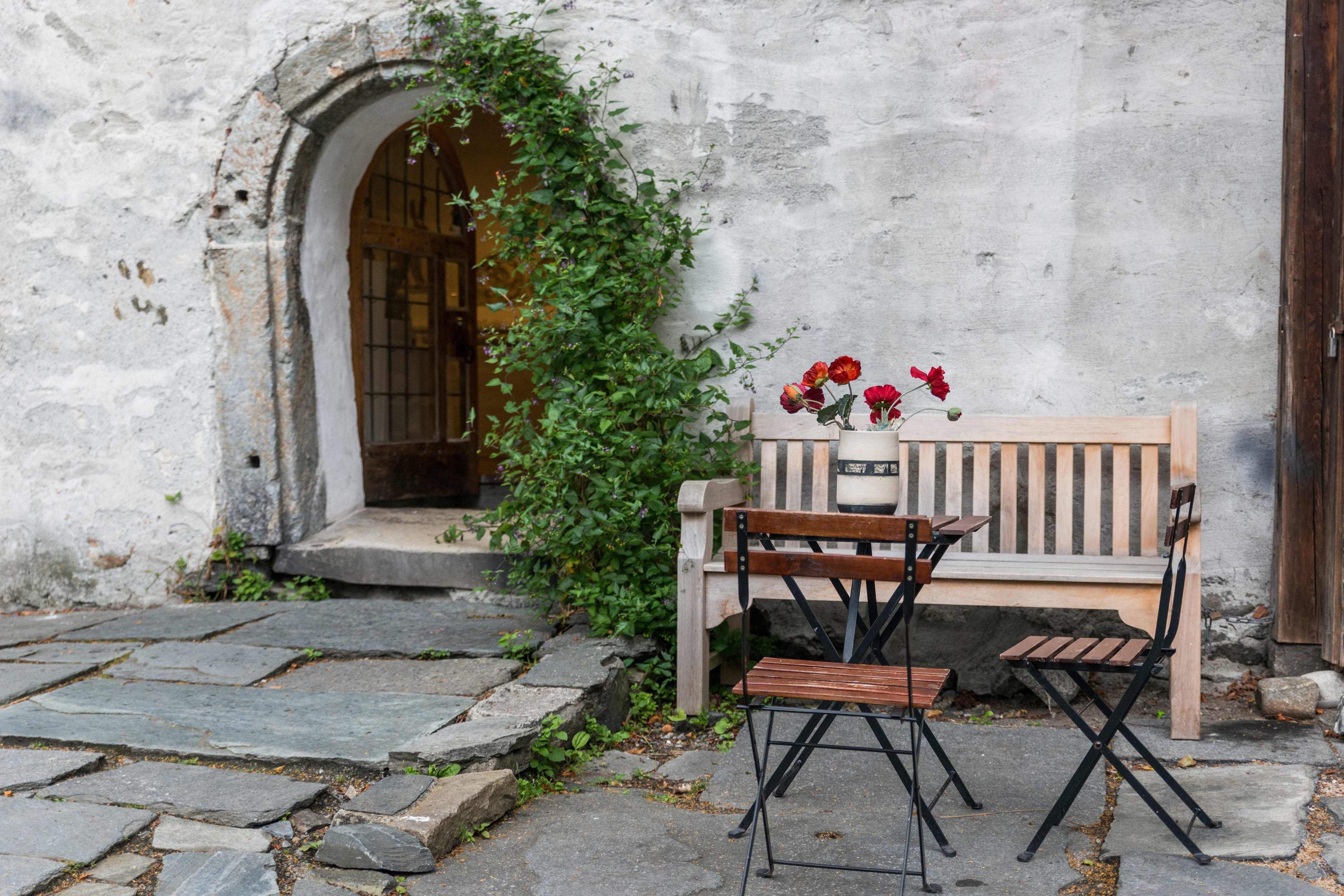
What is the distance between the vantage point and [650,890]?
106 inches

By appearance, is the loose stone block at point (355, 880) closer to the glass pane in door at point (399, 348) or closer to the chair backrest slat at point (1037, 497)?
the chair backrest slat at point (1037, 497)

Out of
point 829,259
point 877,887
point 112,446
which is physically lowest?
point 877,887

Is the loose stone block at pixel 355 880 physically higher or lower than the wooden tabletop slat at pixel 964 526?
lower

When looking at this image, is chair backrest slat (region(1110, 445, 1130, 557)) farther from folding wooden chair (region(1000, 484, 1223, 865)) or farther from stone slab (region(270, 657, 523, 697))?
stone slab (region(270, 657, 523, 697))

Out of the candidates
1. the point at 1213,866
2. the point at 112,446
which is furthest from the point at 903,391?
the point at 112,446

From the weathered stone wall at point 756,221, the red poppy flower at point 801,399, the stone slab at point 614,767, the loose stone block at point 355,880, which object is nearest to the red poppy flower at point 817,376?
the red poppy flower at point 801,399

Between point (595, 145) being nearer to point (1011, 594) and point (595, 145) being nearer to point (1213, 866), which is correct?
point (1011, 594)

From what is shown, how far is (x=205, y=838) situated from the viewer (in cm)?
288

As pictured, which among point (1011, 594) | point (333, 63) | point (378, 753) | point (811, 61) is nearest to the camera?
point (378, 753)

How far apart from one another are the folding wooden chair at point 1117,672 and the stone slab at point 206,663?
2719 millimetres

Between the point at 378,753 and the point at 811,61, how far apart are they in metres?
3.25

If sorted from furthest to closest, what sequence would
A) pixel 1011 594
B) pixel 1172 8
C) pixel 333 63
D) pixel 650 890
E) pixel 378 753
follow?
pixel 333 63 < pixel 1172 8 < pixel 1011 594 < pixel 378 753 < pixel 650 890

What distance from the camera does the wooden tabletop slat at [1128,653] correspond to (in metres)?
2.89

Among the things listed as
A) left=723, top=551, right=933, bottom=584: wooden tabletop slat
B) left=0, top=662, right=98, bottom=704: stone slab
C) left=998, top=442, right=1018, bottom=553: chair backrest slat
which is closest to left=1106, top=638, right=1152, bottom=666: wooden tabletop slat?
left=723, top=551, right=933, bottom=584: wooden tabletop slat
